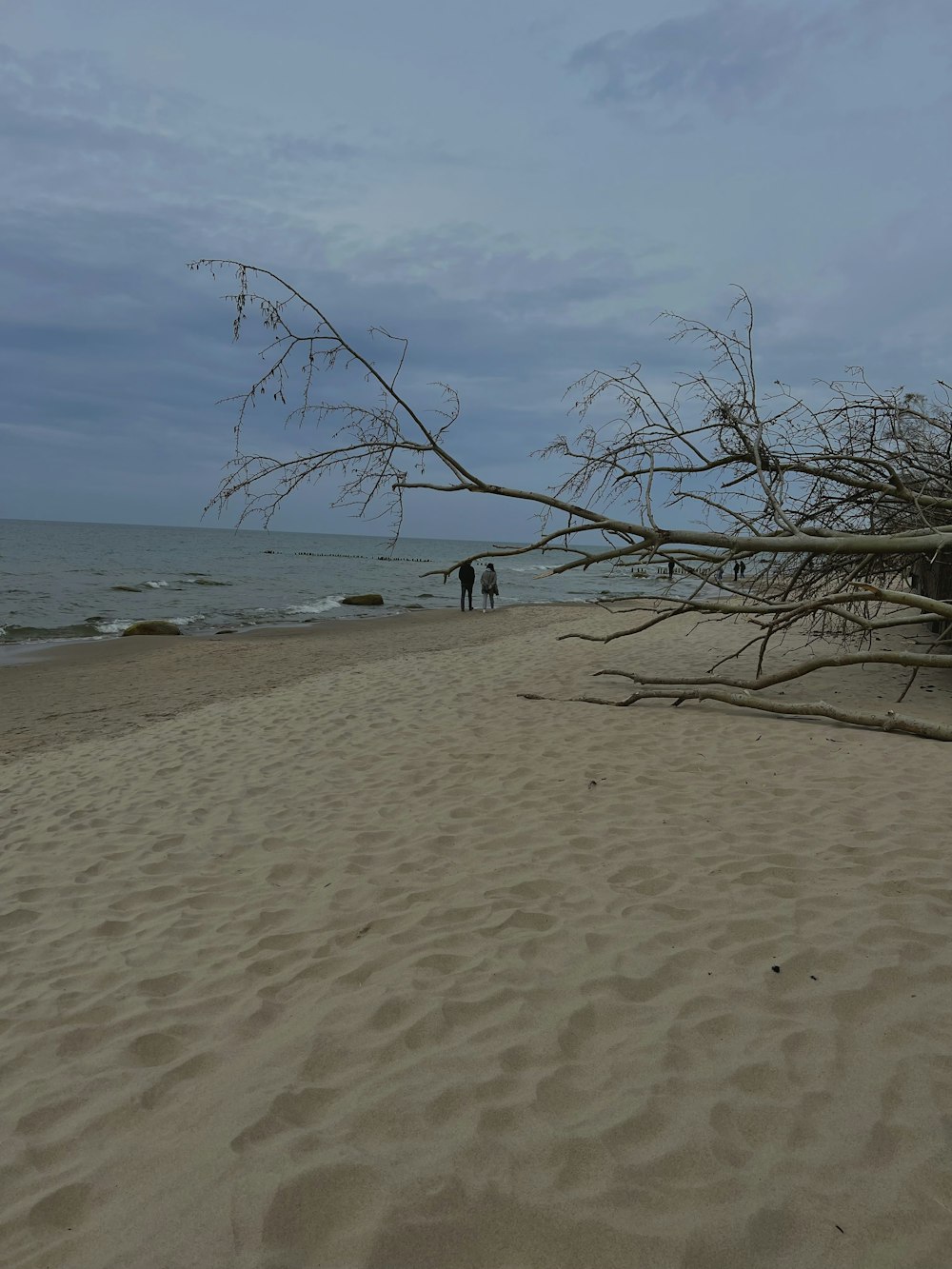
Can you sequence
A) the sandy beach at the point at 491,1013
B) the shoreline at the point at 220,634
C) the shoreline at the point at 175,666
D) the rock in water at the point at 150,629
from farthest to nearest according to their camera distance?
the rock in water at the point at 150,629 → the shoreline at the point at 220,634 → the shoreline at the point at 175,666 → the sandy beach at the point at 491,1013

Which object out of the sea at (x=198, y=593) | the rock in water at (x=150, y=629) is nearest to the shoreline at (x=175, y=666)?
the rock in water at (x=150, y=629)

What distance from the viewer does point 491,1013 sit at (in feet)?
8.95

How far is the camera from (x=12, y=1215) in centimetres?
206

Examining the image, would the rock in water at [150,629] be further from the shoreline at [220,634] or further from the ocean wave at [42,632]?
the ocean wave at [42,632]

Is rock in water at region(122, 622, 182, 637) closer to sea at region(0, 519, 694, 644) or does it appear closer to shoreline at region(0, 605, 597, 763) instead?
shoreline at region(0, 605, 597, 763)

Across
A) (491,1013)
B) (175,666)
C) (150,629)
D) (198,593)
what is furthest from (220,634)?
(491,1013)

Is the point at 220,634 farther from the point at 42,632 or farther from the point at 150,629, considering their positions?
the point at 42,632

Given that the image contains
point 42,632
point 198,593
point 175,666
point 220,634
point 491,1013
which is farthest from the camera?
point 198,593

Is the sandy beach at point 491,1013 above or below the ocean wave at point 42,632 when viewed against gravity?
above


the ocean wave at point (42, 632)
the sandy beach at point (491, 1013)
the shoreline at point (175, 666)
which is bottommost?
the shoreline at point (175, 666)

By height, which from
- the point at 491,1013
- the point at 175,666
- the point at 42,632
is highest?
the point at 491,1013

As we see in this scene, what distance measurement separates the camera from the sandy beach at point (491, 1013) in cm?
188

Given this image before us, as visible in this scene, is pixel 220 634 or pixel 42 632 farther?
pixel 220 634

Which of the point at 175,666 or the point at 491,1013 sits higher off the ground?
the point at 491,1013
